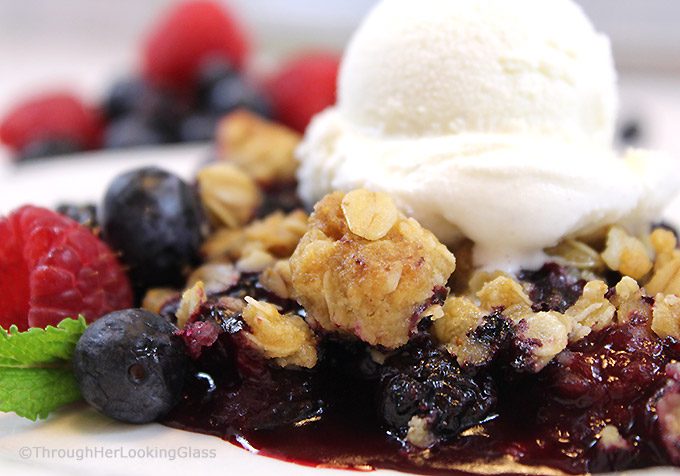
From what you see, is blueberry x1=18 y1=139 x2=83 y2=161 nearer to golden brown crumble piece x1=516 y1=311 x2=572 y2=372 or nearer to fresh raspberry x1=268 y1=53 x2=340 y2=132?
fresh raspberry x1=268 y1=53 x2=340 y2=132

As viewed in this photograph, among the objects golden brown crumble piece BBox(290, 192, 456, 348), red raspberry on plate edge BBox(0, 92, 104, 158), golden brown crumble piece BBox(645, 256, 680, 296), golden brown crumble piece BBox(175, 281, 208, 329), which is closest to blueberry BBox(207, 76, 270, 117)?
red raspberry on plate edge BBox(0, 92, 104, 158)

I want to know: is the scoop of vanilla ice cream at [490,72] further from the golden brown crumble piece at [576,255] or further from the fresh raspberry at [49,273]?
the fresh raspberry at [49,273]

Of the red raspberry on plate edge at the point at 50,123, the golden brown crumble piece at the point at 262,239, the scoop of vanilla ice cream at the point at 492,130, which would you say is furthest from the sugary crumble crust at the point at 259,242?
the red raspberry on plate edge at the point at 50,123

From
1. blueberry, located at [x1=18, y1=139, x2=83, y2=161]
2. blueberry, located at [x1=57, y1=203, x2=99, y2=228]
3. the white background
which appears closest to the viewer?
blueberry, located at [x1=57, y1=203, x2=99, y2=228]

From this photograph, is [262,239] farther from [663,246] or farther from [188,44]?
[188,44]

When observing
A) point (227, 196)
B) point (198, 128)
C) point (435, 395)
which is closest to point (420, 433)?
point (435, 395)
